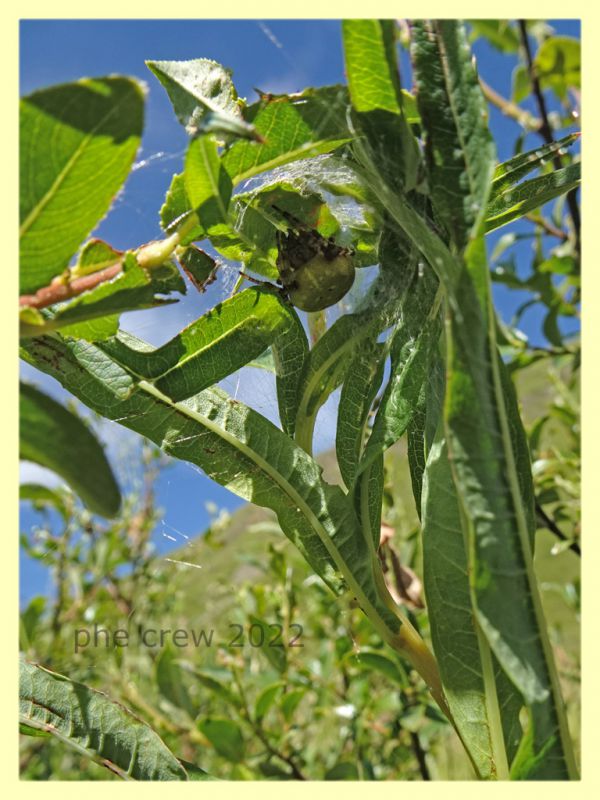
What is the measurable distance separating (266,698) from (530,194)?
1.22m

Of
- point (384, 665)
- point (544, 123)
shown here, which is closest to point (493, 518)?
point (384, 665)

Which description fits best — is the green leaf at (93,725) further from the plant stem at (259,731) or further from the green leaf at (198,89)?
the plant stem at (259,731)

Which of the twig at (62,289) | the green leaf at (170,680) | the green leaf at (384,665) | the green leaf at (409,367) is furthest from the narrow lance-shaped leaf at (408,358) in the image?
the green leaf at (170,680)

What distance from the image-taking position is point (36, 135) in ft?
1.35

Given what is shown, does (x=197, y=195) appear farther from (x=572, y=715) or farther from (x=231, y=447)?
(x=572, y=715)

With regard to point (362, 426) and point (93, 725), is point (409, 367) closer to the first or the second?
point (362, 426)

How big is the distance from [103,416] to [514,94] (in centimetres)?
204

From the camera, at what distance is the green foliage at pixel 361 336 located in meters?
0.44

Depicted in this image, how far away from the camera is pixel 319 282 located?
1.99 feet

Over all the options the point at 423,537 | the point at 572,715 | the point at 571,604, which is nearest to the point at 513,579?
the point at 423,537

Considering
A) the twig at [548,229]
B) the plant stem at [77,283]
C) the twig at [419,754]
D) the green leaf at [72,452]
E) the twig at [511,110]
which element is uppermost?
the twig at [511,110]

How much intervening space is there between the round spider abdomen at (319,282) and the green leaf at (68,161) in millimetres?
208

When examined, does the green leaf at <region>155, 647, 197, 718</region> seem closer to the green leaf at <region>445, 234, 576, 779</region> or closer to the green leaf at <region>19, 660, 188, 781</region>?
the green leaf at <region>19, 660, 188, 781</region>

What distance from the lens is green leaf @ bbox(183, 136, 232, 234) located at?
471 millimetres
